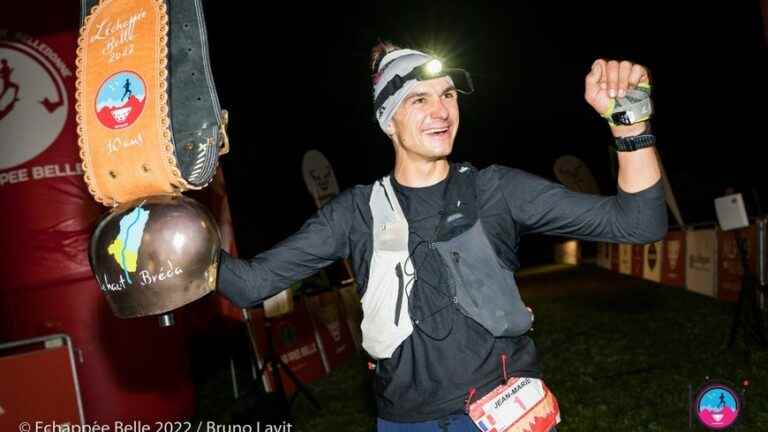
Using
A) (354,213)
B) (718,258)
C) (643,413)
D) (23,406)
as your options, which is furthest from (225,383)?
(718,258)

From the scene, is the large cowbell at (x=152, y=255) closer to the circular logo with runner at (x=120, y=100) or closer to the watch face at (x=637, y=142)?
the circular logo with runner at (x=120, y=100)

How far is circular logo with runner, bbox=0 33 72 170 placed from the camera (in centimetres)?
531

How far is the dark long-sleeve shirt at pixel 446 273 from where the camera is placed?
78.6 inches

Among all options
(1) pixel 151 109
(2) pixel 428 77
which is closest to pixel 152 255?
(1) pixel 151 109

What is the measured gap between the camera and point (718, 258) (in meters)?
11.7

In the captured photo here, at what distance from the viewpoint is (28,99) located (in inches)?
211

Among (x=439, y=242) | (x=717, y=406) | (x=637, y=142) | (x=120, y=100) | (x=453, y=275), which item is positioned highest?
(x=120, y=100)

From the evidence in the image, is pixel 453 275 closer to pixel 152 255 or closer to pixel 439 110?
pixel 439 110

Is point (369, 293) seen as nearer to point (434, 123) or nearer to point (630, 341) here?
point (434, 123)

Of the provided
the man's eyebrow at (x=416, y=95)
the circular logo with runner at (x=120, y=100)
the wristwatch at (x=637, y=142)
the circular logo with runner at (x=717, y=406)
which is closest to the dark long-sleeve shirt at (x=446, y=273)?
the wristwatch at (x=637, y=142)

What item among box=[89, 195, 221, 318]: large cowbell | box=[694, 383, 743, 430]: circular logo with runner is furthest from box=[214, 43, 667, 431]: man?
box=[694, 383, 743, 430]: circular logo with runner

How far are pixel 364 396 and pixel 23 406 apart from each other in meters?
4.10

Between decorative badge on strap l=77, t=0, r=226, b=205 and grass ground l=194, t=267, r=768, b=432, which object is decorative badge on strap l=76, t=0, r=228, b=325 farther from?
grass ground l=194, t=267, r=768, b=432

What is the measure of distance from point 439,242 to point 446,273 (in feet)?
0.40
